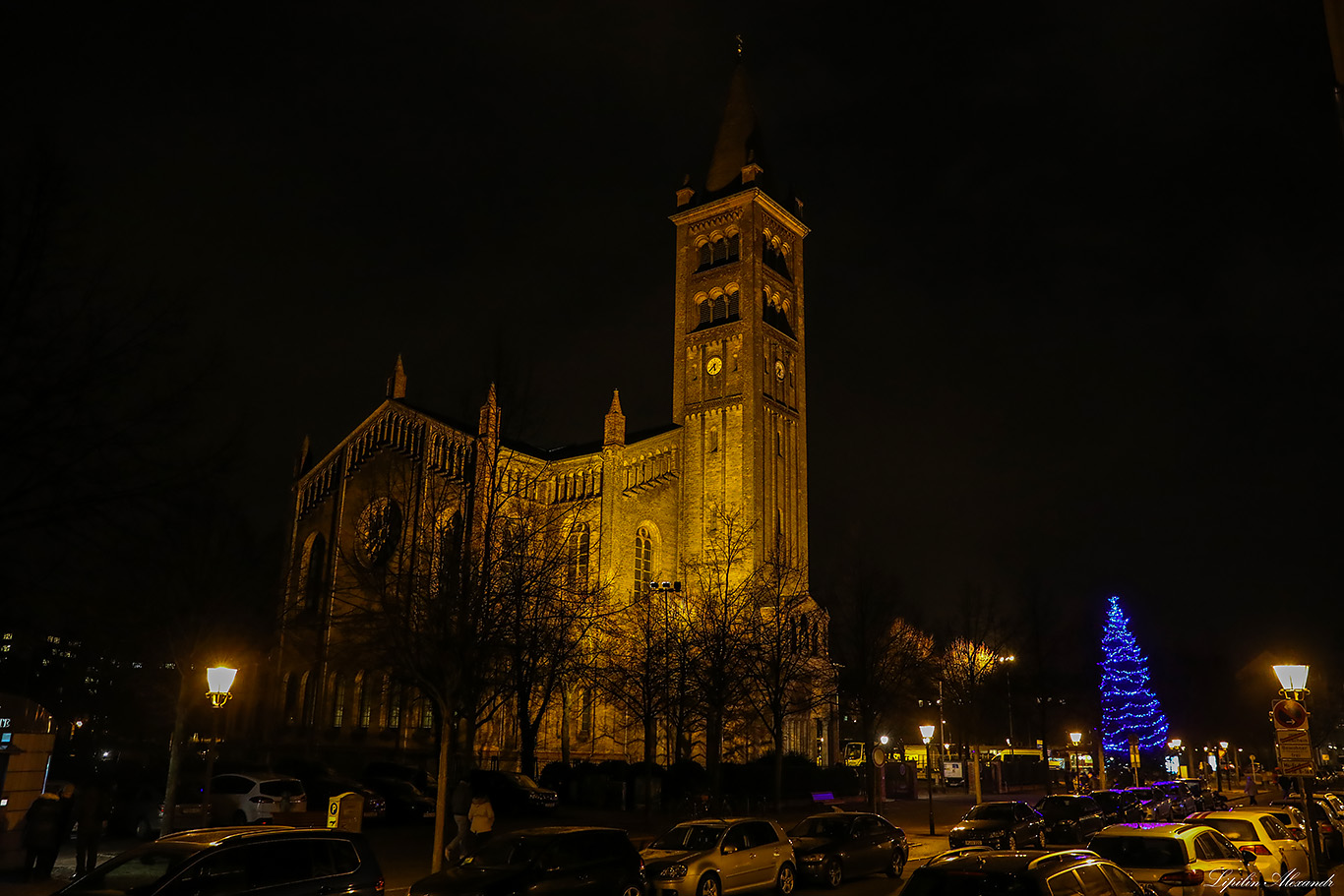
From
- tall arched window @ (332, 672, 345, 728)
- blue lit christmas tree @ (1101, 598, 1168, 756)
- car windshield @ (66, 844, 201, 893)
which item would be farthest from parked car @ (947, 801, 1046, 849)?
blue lit christmas tree @ (1101, 598, 1168, 756)

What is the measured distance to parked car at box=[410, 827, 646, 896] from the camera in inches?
505

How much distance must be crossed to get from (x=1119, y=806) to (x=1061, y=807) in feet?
13.7

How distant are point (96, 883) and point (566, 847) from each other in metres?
6.03

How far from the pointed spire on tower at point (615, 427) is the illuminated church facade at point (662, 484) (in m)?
0.12

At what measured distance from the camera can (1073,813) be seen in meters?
27.9

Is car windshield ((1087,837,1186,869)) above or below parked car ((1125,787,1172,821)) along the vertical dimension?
above

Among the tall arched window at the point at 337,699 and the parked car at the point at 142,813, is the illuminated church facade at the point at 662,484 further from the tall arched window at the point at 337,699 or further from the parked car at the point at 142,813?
the parked car at the point at 142,813

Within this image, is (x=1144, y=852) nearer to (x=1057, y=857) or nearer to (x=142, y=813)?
(x=1057, y=857)

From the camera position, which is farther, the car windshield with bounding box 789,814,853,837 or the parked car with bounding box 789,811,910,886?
the car windshield with bounding box 789,814,853,837


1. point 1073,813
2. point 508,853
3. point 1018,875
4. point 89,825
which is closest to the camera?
point 1018,875

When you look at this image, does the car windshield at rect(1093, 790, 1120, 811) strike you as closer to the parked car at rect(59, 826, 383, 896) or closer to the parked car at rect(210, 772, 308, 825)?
the parked car at rect(210, 772, 308, 825)

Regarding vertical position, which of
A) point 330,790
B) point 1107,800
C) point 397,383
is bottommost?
point 330,790

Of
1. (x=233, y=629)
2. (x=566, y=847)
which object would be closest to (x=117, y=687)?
(x=233, y=629)

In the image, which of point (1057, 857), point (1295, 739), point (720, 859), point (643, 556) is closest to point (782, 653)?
point (643, 556)
